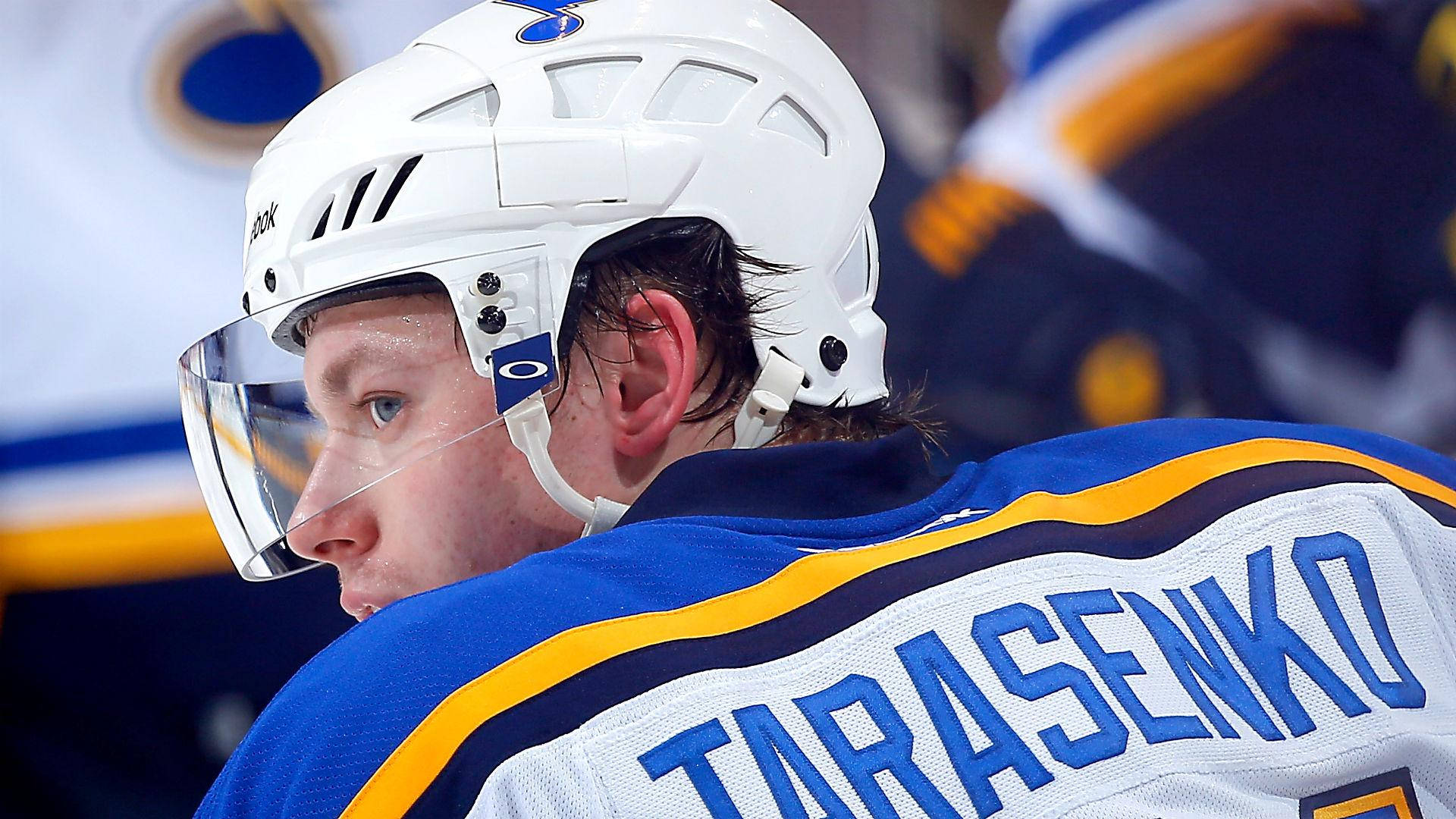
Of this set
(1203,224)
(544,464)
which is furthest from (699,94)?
(1203,224)

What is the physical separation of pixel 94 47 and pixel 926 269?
1142mm

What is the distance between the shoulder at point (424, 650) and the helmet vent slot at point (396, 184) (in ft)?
1.16

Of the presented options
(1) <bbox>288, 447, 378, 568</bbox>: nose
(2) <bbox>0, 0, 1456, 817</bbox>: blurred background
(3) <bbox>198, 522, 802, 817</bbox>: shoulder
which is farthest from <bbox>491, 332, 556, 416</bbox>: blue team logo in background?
(2) <bbox>0, 0, 1456, 817</bbox>: blurred background

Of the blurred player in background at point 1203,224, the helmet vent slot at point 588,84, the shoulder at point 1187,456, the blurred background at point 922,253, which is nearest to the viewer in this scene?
the shoulder at point 1187,456

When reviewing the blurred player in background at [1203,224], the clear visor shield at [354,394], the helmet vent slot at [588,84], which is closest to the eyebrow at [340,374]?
the clear visor shield at [354,394]

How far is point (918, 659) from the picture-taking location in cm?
71

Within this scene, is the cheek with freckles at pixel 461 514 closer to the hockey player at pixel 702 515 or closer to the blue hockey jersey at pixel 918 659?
the hockey player at pixel 702 515

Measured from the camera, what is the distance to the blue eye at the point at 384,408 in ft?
3.31

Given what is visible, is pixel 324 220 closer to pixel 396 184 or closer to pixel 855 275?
pixel 396 184

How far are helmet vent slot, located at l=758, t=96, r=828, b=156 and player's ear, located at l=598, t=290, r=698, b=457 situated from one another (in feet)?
0.56

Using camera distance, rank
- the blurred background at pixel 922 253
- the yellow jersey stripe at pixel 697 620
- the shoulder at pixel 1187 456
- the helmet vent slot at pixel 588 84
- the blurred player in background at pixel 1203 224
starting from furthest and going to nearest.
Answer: the blurred player in background at pixel 1203 224
the blurred background at pixel 922 253
the helmet vent slot at pixel 588 84
the shoulder at pixel 1187 456
the yellow jersey stripe at pixel 697 620

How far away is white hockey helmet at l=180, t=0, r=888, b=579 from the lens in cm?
101

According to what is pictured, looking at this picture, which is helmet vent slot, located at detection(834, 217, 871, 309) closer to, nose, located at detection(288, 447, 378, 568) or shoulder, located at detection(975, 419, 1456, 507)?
shoulder, located at detection(975, 419, 1456, 507)

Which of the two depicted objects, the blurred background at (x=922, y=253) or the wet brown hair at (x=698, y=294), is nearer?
the wet brown hair at (x=698, y=294)
